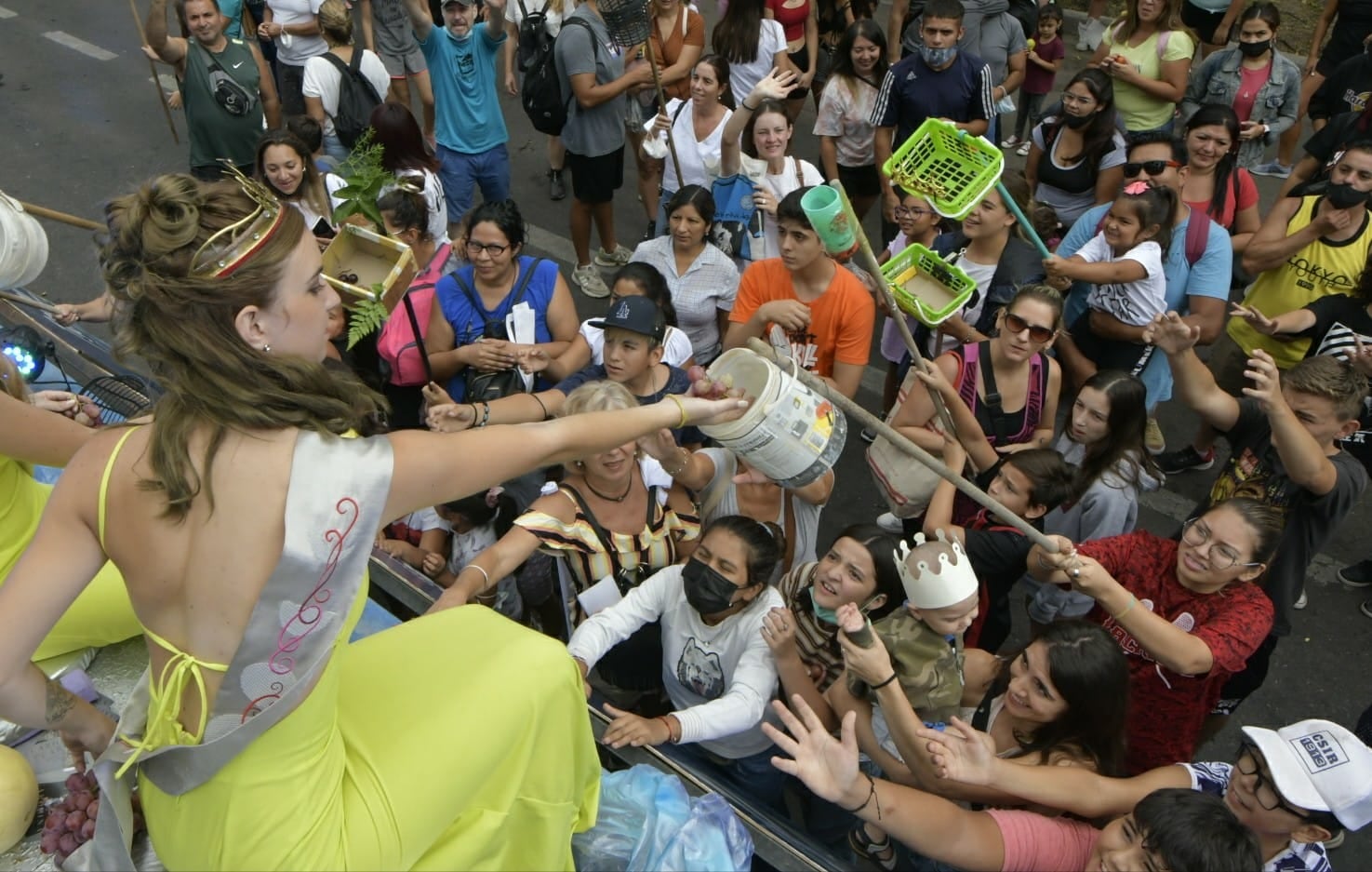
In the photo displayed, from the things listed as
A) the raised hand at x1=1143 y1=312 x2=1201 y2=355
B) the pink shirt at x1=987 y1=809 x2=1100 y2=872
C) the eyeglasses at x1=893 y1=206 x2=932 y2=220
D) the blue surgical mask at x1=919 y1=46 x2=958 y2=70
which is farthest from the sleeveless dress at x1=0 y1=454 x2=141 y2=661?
the blue surgical mask at x1=919 y1=46 x2=958 y2=70

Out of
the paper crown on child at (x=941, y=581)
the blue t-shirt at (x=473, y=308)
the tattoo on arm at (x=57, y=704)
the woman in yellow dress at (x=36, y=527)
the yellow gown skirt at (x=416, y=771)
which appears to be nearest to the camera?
the yellow gown skirt at (x=416, y=771)

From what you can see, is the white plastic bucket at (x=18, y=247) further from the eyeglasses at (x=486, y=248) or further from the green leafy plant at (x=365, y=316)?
the eyeglasses at (x=486, y=248)

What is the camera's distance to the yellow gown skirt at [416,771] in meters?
1.92

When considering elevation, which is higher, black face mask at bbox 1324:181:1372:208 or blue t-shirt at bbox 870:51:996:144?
black face mask at bbox 1324:181:1372:208

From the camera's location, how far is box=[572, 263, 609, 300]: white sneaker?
23.7 ft

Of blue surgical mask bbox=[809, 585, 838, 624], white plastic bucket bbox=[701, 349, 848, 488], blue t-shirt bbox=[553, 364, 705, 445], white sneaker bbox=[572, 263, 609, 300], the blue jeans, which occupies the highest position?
white plastic bucket bbox=[701, 349, 848, 488]

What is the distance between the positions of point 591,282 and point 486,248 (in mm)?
2623

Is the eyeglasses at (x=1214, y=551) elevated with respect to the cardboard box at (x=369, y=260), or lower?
lower

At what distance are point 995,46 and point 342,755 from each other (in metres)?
6.94

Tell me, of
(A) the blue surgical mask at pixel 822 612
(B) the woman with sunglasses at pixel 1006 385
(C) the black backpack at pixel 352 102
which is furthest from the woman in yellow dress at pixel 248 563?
(C) the black backpack at pixel 352 102

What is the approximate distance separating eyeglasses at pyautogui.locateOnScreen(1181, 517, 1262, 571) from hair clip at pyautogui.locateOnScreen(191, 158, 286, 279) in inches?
112

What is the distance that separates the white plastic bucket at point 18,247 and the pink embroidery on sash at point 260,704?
1.71 metres

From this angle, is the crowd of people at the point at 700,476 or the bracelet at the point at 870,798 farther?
the bracelet at the point at 870,798

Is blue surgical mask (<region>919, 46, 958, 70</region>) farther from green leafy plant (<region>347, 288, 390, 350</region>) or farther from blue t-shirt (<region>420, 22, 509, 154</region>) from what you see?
green leafy plant (<region>347, 288, 390, 350</region>)
